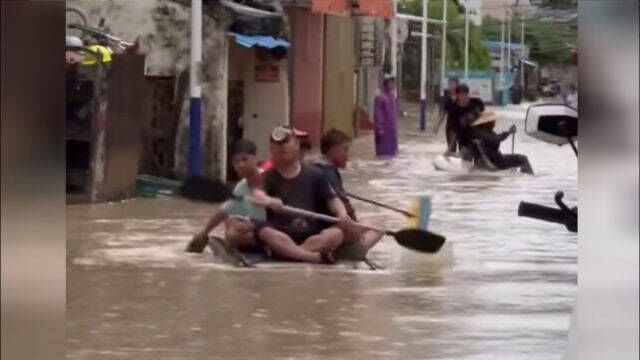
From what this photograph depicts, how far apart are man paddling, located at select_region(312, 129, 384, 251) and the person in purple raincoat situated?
281 inches

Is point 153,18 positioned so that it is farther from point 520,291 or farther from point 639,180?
point 639,180

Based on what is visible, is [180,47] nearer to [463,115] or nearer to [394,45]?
[463,115]

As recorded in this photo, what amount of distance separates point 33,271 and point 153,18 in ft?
33.5

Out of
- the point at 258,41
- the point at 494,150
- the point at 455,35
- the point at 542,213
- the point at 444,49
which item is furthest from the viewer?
the point at 444,49

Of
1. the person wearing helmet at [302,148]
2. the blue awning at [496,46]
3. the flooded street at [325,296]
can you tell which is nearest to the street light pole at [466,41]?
the blue awning at [496,46]

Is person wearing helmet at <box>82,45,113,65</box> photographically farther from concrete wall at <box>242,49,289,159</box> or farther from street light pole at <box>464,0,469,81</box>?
street light pole at <box>464,0,469,81</box>

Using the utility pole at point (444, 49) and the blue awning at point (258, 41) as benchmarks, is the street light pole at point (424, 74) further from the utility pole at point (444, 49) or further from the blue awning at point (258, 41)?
the blue awning at point (258, 41)

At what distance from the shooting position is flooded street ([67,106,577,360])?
6.12 meters

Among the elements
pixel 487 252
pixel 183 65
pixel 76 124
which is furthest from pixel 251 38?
pixel 487 252

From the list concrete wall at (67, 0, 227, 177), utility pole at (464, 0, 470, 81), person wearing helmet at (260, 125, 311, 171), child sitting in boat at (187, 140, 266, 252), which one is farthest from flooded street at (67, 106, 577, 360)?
utility pole at (464, 0, 470, 81)

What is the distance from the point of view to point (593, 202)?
110 inches

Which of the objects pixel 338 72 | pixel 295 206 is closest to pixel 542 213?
pixel 295 206

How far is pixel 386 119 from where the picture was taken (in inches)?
670

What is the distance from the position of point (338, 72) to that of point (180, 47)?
2.45 metres
